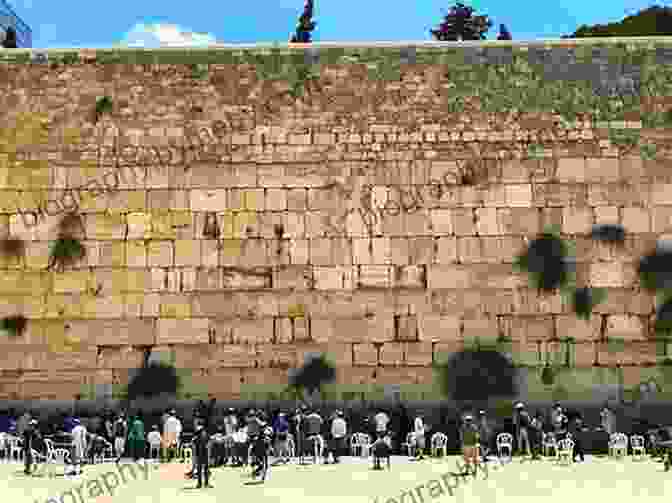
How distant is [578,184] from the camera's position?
13.7 meters

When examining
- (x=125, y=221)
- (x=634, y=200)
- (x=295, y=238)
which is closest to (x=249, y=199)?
(x=295, y=238)

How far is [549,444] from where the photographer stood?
40.8ft

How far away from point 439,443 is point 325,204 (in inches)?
153

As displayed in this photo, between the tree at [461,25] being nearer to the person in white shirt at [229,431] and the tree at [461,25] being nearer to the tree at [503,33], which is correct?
the tree at [503,33]

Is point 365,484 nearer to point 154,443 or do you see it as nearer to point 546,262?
point 154,443

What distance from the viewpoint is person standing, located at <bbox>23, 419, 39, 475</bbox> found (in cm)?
1136

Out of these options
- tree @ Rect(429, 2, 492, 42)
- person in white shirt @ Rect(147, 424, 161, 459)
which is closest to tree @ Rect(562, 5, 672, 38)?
tree @ Rect(429, 2, 492, 42)

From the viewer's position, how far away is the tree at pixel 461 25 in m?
27.3

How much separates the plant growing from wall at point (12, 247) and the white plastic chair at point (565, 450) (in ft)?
27.2

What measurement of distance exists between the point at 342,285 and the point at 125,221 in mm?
3415

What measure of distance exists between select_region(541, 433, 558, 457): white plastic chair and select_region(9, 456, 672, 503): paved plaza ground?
0.60m

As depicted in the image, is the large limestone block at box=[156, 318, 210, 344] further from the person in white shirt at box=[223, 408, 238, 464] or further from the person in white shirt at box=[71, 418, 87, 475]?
the person in white shirt at box=[71, 418, 87, 475]

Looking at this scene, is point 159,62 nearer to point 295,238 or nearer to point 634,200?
point 295,238

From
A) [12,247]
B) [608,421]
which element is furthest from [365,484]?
[12,247]
